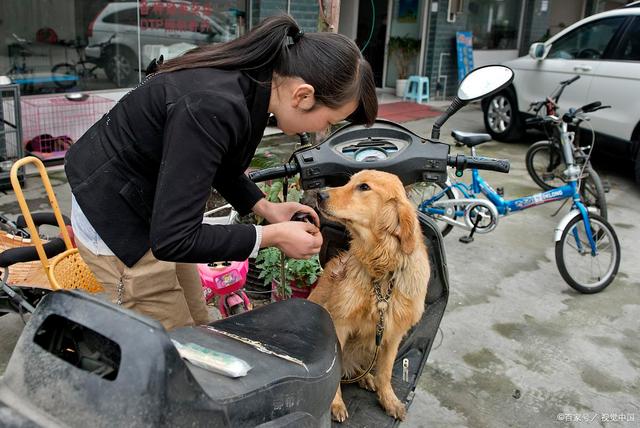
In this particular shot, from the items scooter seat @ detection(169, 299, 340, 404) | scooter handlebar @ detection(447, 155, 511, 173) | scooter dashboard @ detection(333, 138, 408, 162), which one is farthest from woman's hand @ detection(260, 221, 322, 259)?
scooter handlebar @ detection(447, 155, 511, 173)

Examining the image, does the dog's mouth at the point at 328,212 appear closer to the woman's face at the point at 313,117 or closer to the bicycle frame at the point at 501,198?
the woman's face at the point at 313,117

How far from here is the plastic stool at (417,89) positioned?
1223 centimetres

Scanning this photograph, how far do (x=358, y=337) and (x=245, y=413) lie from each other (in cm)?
135

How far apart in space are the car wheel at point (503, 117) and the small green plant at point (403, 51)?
9.79 ft

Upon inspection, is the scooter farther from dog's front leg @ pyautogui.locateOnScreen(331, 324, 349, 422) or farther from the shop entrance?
the shop entrance

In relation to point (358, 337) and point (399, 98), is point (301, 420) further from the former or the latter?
point (399, 98)

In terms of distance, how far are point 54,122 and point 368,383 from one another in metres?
5.76

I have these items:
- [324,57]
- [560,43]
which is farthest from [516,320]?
[560,43]

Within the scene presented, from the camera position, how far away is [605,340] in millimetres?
3910

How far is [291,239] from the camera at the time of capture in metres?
1.60

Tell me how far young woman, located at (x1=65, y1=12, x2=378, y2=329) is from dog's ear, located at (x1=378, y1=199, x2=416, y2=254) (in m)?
0.45

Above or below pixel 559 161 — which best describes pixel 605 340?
below

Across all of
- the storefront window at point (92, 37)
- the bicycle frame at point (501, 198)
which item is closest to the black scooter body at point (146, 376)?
the bicycle frame at point (501, 198)

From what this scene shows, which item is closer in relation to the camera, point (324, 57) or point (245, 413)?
point (245, 413)
